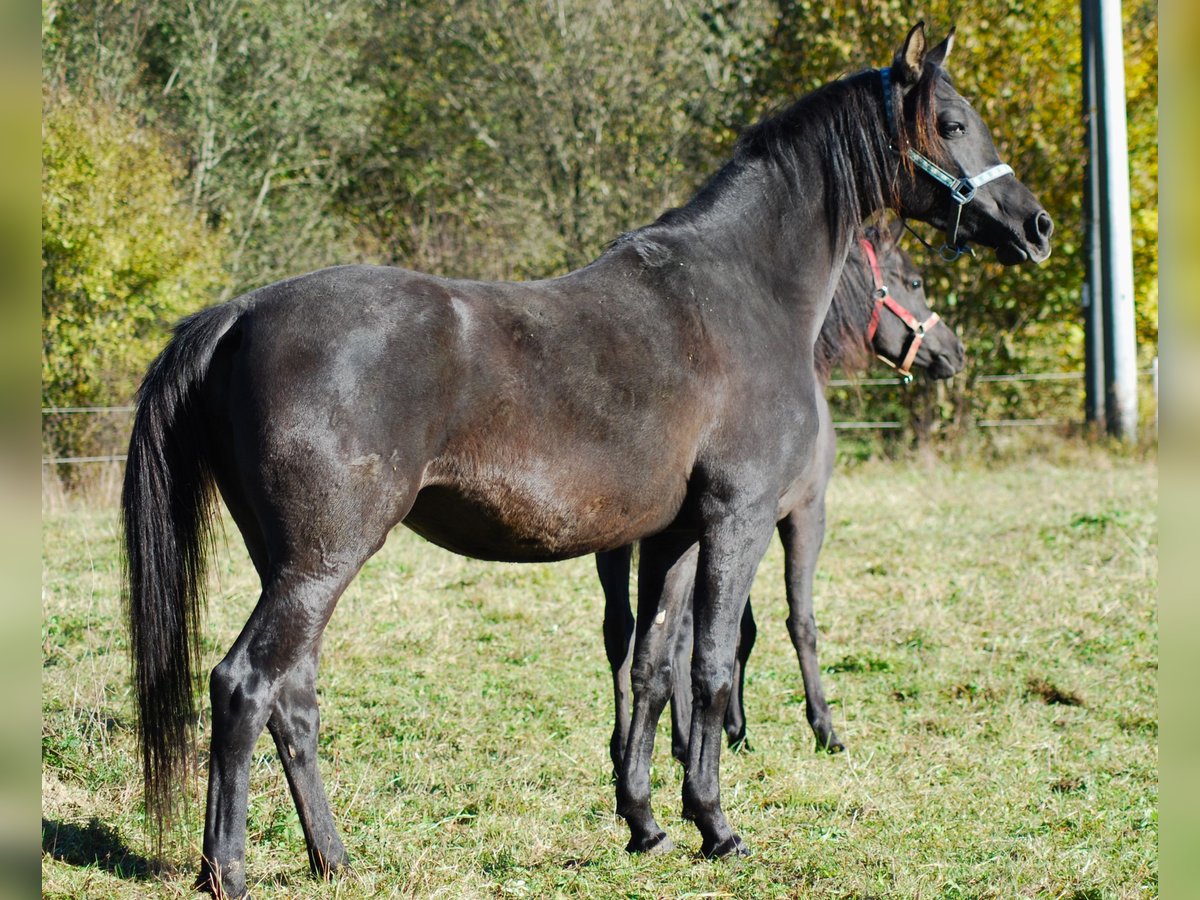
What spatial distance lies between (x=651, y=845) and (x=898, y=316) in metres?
3.67

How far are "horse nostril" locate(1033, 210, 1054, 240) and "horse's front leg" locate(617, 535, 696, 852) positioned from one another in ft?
5.83

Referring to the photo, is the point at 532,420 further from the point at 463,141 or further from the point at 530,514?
the point at 463,141

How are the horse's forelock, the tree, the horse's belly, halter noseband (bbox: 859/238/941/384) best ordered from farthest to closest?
the tree
halter noseband (bbox: 859/238/941/384)
the horse's forelock
the horse's belly

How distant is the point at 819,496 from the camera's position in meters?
5.48

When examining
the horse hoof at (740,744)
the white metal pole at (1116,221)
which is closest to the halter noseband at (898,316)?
the horse hoof at (740,744)

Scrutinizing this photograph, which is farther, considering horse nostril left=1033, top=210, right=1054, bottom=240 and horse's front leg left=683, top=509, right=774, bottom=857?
horse nostril left=1033, top=210, right=1054, bottom=240

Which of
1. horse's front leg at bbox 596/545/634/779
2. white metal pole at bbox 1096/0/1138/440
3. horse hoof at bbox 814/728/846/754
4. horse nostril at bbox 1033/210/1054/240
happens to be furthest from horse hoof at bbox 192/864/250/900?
white metal pole at bbox 1096/0/1138/440

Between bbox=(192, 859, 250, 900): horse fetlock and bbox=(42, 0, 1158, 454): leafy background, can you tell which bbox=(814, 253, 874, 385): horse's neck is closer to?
bbox=(192, 859, 250, 900): horse fetlock

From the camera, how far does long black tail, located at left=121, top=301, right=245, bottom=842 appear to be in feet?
10.0

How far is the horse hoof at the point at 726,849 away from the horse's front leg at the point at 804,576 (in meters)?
1.69

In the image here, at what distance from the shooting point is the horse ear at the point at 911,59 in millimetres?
3820

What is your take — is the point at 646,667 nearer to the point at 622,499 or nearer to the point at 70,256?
the point at 622,499

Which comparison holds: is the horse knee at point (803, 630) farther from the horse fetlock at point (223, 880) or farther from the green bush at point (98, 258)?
the green bush at point (98, 258)

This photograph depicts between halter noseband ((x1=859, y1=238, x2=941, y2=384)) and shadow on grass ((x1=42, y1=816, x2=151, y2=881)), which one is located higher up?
halter noseband ((x1=859, y1=238, x2=941, y2=384))
